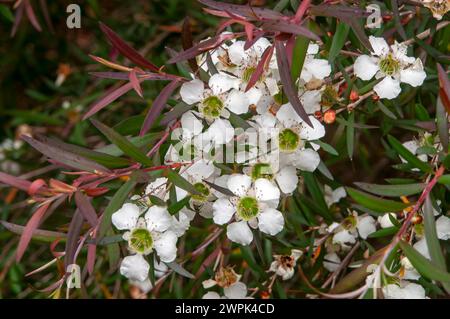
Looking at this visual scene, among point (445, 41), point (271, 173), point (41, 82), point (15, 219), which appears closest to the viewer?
point (271, 173)

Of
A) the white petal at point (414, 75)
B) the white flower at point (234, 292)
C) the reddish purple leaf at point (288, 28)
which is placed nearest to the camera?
the reddish purple leaf at point (288, 28)

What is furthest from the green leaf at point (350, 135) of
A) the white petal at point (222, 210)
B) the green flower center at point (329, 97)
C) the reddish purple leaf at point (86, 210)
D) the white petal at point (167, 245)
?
the reddish purple leaf at point (86, 210)

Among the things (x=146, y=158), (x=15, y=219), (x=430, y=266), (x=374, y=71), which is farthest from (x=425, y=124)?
(x=15, y=219)

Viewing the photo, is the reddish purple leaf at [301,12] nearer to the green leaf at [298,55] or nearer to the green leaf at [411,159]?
the green leaf at [298,55]

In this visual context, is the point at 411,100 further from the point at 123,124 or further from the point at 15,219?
the point at 15,219

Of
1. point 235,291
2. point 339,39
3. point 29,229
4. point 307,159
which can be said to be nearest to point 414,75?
point 339,39

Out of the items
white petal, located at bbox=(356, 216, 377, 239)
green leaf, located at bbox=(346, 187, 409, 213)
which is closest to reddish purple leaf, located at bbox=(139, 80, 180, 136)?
green leaf, located at bbox=(346, 187, 409, 213)
